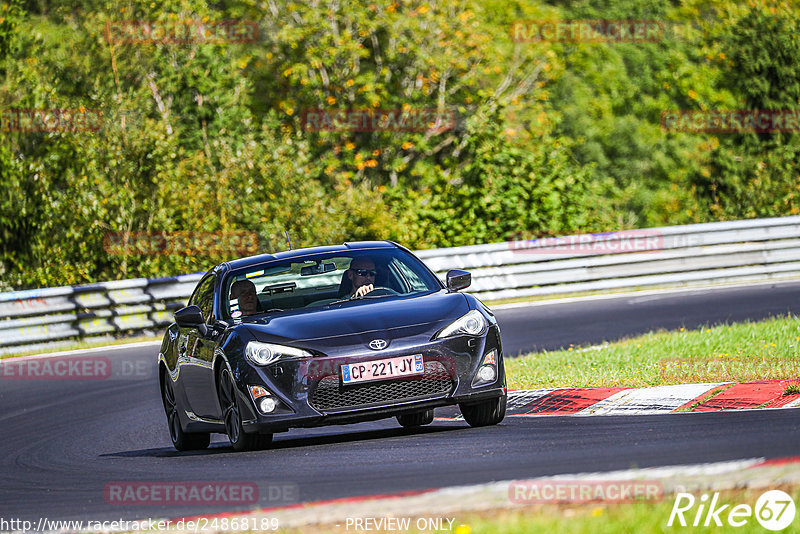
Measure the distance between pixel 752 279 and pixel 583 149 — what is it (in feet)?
111

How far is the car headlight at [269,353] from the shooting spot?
8.29 metres

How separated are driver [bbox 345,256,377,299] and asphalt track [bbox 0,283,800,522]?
1.06 meters

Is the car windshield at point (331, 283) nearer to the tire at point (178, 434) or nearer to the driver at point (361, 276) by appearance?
the driver at point (361, 276)

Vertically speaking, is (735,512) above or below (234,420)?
above

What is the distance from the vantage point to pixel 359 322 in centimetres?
851

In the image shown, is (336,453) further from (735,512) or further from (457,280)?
(735,512)

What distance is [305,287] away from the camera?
9891 millimetres

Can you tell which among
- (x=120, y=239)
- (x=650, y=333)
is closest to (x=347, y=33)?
(x=120, y=239)

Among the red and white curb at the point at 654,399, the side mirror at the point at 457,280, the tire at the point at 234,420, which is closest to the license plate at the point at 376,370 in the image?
the tire at the point at 234,420

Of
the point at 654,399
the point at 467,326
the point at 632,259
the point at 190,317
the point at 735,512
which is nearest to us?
the point at 735,512

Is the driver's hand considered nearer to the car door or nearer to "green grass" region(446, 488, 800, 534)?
the car door

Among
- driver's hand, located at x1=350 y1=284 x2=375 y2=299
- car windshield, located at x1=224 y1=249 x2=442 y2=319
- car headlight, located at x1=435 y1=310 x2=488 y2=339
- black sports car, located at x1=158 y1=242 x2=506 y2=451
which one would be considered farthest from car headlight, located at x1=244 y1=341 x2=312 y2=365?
driver's hand, located at x1=350 y1=284 x2=375 y2=299

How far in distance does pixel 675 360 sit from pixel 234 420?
482 cm

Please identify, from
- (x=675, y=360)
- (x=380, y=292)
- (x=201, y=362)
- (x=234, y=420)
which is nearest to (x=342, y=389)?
(x=234, y=420)
